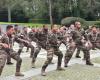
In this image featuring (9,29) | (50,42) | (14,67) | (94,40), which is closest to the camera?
(9,29)

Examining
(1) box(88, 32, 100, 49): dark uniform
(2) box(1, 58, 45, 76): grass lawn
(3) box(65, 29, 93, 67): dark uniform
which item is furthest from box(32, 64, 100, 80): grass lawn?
(1) box(88, 32, 100, 49): dark uniform

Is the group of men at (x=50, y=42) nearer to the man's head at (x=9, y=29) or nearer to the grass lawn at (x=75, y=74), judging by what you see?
the man's head at (x=9, y=29)

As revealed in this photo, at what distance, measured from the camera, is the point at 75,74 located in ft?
41.5

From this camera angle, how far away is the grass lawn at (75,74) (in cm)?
1195

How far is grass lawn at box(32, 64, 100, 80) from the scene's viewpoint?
12.0 metres

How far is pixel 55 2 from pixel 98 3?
20.3 ft

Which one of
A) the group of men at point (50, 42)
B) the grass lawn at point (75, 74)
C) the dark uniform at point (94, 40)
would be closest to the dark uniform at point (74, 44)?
the group of men at point (50, 42)

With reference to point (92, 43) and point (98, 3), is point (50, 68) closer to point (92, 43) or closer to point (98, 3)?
point (92, 43)

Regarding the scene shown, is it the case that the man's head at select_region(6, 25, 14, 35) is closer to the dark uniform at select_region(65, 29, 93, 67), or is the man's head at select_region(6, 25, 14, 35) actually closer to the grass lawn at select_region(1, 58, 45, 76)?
the grass lawn at select_region(1, 58, 45, 76)

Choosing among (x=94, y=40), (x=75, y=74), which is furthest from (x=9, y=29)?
(x=94, y=40)

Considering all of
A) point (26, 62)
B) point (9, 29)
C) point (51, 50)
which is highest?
point (9, 29)

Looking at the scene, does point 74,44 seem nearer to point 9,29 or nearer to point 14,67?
point 14,67

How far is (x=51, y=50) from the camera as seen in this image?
41.1 feet

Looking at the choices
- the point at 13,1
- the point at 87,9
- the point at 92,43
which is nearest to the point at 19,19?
the point at 13,1
